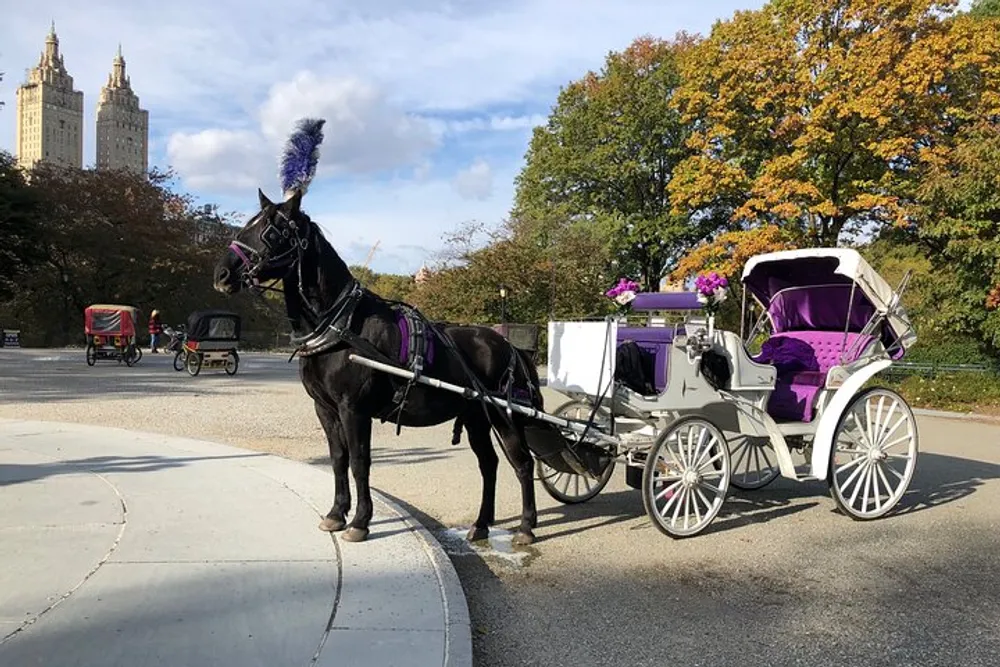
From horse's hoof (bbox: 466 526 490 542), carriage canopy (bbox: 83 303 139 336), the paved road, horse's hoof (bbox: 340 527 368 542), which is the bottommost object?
the paved road

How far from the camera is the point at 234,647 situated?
3.53 metres

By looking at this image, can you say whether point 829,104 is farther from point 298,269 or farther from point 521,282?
point 298,269

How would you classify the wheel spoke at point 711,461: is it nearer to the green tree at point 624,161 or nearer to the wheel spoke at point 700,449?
the wheel spoke at point 700,449

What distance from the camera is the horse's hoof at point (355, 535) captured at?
207 inches

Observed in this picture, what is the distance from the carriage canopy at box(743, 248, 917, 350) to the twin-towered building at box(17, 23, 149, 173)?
136 m

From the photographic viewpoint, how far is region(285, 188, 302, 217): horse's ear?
198 inches

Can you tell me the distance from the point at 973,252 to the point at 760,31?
1118 cm

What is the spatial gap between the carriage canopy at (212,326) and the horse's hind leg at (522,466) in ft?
51.3

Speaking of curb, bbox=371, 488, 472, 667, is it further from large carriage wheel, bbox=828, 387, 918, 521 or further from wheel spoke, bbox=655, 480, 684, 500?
large carriage wheel, bbox=828, 387, 918, 521

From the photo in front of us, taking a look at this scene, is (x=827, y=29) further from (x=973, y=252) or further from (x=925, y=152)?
(x=973, y=252)

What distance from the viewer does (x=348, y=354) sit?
5066 mm

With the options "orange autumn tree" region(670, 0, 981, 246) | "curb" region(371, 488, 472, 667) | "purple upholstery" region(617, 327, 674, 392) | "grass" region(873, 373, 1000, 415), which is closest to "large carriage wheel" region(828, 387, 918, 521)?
"purple upholstery" region(617, 327, 674, 392)

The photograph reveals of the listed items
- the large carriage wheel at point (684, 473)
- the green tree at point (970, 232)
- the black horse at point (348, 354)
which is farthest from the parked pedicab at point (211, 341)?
the green tree at point (970, 232)

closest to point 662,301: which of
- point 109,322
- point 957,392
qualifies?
point 957,392
